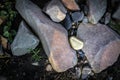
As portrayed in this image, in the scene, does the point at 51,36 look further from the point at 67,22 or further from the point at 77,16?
the point at 77,16

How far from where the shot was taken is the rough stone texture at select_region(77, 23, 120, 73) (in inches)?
112

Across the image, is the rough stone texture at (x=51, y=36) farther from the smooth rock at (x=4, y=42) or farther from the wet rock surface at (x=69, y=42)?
the smooth rock at (x=4, y=42)

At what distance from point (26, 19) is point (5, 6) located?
29 centimetres

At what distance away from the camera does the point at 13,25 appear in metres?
2.98

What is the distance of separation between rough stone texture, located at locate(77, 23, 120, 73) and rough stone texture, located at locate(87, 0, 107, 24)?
4.8 inches

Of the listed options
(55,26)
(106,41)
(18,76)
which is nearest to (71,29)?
(55,26)

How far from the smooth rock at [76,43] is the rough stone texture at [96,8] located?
11.5 inches

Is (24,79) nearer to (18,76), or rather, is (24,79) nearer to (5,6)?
(18,76)

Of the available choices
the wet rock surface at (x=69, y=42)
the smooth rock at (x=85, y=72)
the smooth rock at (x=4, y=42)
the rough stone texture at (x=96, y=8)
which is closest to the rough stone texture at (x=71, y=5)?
the wet rock surface at (x=69, y=42)

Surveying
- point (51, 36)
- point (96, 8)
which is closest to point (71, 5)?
point (96, 8)

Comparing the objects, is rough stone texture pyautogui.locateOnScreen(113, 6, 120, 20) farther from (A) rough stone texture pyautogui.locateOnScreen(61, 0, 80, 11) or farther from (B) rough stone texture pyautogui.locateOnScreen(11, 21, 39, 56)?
(B) rough stone texture pyautogui.locateOnScreen(11, 21, 39, 56)

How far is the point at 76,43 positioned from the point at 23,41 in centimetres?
59

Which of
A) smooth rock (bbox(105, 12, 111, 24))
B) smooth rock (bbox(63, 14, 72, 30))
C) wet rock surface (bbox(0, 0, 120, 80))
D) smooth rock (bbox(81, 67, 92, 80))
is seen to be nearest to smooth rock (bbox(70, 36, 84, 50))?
wet rock surface (bbox(0, 0, 120, 80))

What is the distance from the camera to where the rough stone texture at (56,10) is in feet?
9.04
